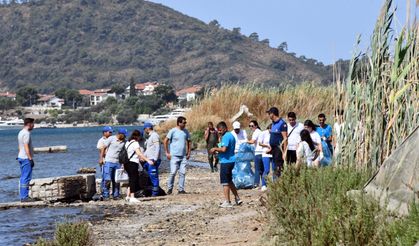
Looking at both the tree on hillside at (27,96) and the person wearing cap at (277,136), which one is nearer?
the person wearing cap at (277,136)

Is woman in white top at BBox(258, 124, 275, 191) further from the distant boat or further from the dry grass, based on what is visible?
the distant boat

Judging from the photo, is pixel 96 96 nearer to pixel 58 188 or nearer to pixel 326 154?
pixel 58 188

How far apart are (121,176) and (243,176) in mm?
2494

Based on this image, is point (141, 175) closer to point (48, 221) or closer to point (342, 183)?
point (48, 221)

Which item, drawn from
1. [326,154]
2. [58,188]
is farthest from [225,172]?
[58,188]

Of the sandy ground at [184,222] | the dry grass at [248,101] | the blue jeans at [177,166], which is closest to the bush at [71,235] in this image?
the sandy ground at [184,222]

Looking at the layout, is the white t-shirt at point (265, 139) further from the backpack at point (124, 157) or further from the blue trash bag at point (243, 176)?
the backpack at point (124, 157)

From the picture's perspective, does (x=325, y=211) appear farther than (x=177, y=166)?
No

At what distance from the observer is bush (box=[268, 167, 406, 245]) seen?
22.5 ft

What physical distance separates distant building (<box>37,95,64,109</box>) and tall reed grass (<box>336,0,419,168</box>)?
182m

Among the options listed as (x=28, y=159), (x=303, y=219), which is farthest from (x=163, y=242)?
(x=28, y=159)

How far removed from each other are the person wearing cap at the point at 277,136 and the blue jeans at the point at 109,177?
375 cm

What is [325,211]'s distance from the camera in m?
7.58

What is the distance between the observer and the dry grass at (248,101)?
125ft
